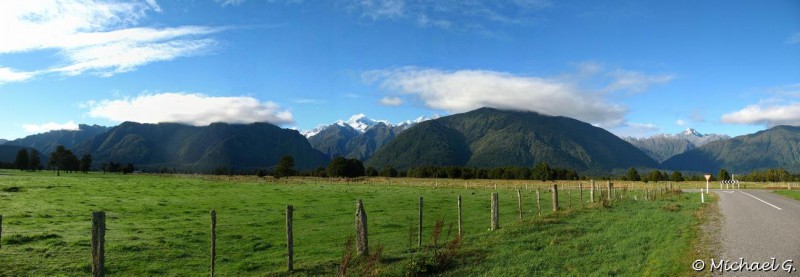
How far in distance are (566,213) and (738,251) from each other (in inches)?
628

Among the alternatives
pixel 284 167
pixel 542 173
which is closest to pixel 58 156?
pixel 284 167

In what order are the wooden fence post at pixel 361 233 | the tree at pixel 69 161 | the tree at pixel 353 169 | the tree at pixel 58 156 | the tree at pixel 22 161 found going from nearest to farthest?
1. the wooden fence post at pixel 361 233
2. the tree at pixel 353 169
3. the tree at pixel 58 156
4. the tree at pixel 22 161
5. the tree at pixel 69 161

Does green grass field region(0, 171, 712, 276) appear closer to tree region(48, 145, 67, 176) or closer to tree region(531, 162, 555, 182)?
tree region(531, 162, 555, 182)

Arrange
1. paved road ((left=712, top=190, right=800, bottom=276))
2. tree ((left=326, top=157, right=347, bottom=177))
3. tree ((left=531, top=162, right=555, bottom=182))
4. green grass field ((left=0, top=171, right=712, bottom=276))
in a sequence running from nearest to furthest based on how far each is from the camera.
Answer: paved road ((left=712, top=190, right=800, bottom=276)) → green grass field ((left=0, top=171, right=712, bottom=276)) → tree ((left=326, top=157, right=347, bottom=177)) → tree ((left=531, top=162, right=555, bottom=182))

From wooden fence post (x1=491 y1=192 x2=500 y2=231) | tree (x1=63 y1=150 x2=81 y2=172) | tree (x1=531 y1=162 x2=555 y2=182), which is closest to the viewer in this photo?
wooden fence post (x1=491 y1=192 x2=500 y2=231)

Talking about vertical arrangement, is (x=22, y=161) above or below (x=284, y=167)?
above

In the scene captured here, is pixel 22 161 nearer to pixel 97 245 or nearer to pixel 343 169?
pixel 343 169

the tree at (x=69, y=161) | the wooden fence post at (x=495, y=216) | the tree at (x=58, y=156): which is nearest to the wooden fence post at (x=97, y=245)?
the wooden fence post at (x=495, y=216)

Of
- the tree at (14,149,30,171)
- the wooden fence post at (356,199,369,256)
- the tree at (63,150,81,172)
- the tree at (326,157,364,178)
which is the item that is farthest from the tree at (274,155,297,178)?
the wooden fence post at (356,199,369,256)

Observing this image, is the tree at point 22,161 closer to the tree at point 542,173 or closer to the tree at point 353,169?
the tree at point 353,169

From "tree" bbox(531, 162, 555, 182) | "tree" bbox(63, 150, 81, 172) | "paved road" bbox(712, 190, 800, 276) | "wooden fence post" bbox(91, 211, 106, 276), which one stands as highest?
"tree" bbox(63, 150, 81, 172)

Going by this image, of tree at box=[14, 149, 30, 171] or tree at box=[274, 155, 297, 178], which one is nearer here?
tree at box=[274, 155, 297, 178]

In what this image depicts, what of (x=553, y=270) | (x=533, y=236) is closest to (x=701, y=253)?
(x=553, y=270)

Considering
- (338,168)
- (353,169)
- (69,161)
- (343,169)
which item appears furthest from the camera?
(69,161)
